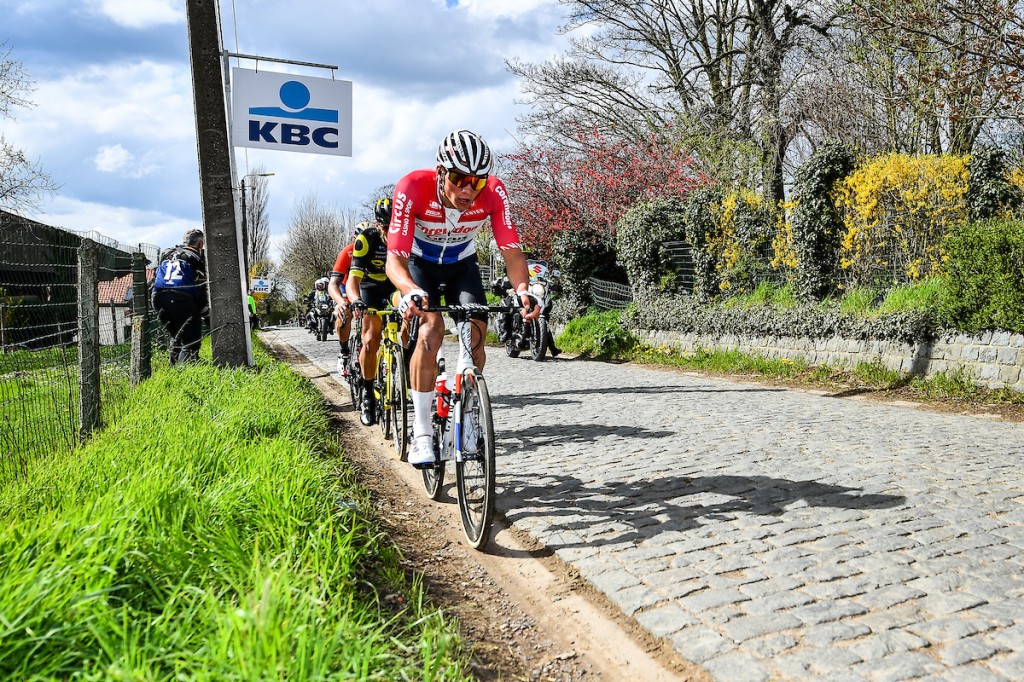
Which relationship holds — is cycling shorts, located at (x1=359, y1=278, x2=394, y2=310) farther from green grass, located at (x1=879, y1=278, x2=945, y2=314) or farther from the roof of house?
green grass, located at (x1=879, y1=278, x2=945, y2=314)

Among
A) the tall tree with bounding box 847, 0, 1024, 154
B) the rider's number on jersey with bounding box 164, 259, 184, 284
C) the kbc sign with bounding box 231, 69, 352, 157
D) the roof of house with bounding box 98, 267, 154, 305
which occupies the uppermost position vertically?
the tall tree with bounding box 847, 0, 1024, 154

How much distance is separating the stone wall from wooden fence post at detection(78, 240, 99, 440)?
8959 mm

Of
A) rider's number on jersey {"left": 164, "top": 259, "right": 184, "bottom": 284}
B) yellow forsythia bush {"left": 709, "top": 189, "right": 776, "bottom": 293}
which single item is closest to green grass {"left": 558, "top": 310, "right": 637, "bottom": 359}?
yellow forsythia bush {"left": 709, "top": 189, "right": 776, "bottom": 293}

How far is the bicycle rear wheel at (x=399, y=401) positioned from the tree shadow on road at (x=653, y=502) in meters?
1.13

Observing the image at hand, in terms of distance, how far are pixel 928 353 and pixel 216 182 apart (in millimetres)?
8738

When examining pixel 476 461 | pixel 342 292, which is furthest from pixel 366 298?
pixel 476 461

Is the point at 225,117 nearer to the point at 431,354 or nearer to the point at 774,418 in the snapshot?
the point at 431,354

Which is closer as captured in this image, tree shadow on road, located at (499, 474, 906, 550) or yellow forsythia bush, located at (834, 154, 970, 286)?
tree shadow on road, located at (499, 474, 906, 550)

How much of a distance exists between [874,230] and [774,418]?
484 centimetres

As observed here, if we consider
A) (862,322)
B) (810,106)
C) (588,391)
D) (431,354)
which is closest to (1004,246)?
(862,322)

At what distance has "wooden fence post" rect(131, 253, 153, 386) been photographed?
28.2 ft

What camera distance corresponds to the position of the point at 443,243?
5.24 meters

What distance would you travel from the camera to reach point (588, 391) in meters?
9.72

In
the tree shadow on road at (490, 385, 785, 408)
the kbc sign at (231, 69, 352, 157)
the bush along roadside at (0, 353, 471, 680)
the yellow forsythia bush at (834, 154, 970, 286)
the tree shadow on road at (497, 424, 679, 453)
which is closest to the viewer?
the bush along roadside at (0, 353, 471, 680)
